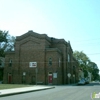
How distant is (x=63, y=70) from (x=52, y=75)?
7988 millimetres

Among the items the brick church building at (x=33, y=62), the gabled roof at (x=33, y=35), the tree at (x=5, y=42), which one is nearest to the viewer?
the brick church building at (x=33, y=62)

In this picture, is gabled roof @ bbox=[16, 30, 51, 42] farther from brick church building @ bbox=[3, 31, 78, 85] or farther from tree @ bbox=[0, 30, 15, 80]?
tree @ bbox=[0, 30, 15, 80]

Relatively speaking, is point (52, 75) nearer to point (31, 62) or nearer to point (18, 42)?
point (31, 62)

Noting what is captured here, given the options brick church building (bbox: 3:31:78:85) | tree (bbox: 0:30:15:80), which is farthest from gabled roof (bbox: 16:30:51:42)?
tree (bbox: 0:30:15:80)

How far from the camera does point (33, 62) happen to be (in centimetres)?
5725

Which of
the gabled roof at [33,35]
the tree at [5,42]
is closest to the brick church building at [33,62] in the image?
the gabled roof at [33,35]

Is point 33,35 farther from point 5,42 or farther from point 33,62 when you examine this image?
point 5,42

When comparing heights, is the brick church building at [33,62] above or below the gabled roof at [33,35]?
below

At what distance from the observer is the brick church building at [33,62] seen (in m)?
55.8

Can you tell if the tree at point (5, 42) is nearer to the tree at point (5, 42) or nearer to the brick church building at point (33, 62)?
the tree at point (5, 42)

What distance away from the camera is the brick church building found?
55.8m

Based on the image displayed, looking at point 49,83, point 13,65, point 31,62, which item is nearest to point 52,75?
point 49,83

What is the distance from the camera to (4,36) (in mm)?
88000

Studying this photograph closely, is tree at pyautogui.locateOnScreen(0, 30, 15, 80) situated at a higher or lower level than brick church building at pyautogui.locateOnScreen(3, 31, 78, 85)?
higher
